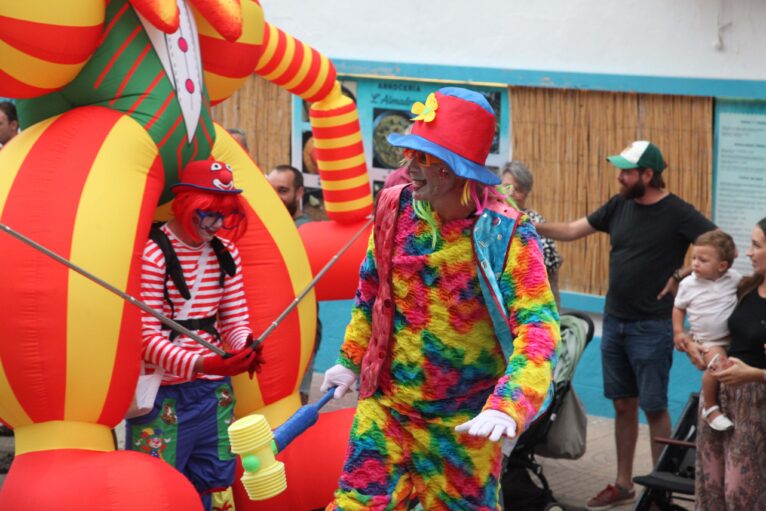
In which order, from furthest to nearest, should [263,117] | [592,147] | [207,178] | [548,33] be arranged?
[263,117], [548,33], [592,147], [207,178]

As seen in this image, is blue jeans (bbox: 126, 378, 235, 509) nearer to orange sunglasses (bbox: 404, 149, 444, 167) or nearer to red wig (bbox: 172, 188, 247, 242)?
red wig (bbox: 172, 188, 247, 242)

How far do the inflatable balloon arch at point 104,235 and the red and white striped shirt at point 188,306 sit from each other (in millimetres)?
69

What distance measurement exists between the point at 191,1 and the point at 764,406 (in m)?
2.92

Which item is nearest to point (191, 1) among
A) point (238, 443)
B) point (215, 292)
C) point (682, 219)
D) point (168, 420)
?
point (215, 292)

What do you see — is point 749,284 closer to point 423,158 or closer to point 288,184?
point 423,158

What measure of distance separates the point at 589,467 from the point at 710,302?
2.00 meters

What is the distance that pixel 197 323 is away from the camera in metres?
5.01

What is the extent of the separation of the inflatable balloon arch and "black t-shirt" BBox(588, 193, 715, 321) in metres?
1.87

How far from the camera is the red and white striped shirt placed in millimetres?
4898

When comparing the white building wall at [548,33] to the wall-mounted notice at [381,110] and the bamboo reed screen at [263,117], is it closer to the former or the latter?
the wall-mounted notice at [381,110]

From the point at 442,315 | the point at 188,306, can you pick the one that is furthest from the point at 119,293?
the point at 442,315

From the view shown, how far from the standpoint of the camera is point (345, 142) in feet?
22.2

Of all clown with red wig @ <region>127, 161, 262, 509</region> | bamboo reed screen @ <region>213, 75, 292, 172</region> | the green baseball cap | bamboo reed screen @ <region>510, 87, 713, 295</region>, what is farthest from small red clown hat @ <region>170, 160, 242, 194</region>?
bamboo reed screen @ <region>213, 75, 292, 172</region>

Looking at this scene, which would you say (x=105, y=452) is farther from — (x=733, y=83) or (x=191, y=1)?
(x=733, y=83)
